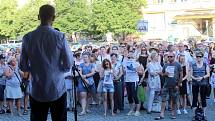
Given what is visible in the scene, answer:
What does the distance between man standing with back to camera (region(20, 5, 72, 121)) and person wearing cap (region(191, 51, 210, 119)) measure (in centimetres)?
677

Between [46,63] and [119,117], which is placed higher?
[46,63]

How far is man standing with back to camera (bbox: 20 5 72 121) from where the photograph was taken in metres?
4.75

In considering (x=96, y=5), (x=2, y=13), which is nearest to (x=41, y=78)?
(x=96, y=5)

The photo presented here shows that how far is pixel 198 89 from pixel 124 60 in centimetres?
296

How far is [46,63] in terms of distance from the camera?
475 cm

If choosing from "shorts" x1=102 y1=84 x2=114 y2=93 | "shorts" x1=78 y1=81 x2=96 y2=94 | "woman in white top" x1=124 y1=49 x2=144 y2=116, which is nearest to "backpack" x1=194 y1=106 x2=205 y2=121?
"woman in white top" x1=124 y1=49 x2=144 y2=116

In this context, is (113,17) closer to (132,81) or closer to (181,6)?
(181,6)

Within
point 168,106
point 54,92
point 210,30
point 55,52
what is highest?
point 210,30

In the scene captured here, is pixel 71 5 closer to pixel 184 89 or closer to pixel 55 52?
pixel 184 89

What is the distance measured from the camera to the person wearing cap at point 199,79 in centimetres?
1111

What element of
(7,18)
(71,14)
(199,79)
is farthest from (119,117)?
(7,18)

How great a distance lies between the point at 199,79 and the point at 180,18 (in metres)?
53.0

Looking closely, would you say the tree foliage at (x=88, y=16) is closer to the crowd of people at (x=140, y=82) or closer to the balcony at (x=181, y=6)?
the balcony at (x=181, y=6)

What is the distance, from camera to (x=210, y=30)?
63.4 metres
